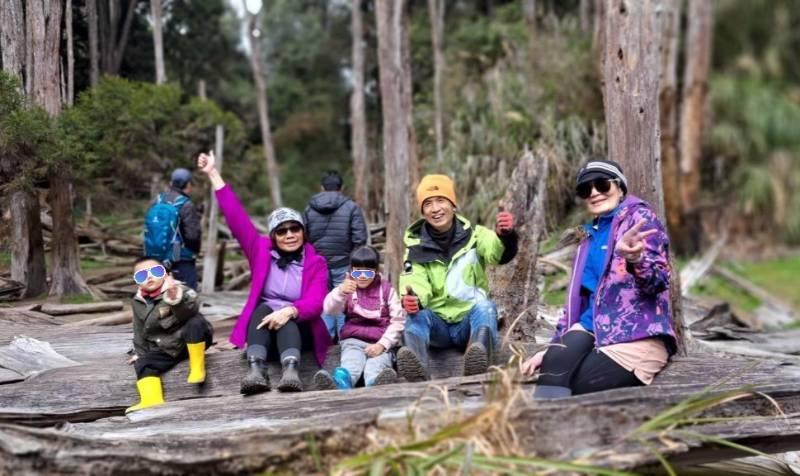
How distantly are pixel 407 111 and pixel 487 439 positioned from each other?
764 centimetres

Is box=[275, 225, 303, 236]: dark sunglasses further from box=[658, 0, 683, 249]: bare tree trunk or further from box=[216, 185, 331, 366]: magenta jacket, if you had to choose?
box=[658, 0, 683, 249]: bare tree trunk

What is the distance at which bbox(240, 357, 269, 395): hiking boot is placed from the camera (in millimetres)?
4422

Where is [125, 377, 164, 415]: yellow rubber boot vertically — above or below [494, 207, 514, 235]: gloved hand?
below

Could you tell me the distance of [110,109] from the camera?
682cm

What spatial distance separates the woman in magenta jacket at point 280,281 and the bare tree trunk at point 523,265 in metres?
1.56

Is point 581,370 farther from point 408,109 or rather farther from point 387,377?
point 408,109

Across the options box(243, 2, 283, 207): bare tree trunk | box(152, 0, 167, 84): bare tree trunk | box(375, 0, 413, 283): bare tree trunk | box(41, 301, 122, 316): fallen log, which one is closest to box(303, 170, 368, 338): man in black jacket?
box(41, 301, 122, 316): fallen log

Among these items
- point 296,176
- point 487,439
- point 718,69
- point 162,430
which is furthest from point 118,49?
point 718,69

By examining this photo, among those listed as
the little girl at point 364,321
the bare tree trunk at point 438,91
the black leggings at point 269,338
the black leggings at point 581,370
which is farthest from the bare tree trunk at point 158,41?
the black leggings at point 581,370

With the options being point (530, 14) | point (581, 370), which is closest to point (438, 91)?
point (530, 14)

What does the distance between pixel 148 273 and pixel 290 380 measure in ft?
3.70

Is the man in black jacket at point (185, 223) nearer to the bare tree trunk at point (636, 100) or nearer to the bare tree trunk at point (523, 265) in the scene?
the bare tree trunk at point (523, 265)

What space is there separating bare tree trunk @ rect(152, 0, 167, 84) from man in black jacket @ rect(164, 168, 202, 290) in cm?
189

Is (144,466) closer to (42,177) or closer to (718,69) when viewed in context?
(42,177)
